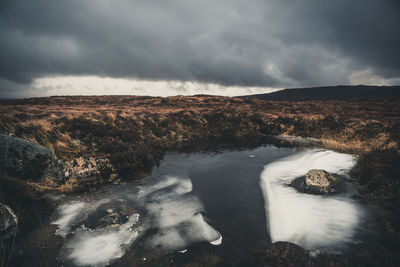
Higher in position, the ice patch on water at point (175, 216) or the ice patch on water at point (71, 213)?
the ice patch on water at point (71, 213)

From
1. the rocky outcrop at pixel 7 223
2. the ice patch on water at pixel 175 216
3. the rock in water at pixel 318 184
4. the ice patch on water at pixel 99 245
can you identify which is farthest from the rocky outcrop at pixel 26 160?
the rock in water at pixel 318 184

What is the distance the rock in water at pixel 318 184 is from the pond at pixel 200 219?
282 millimetres

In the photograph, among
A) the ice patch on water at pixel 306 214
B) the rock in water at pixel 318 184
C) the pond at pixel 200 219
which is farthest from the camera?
the rock in water at pixel 318 184

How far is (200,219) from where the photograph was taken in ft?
18.9

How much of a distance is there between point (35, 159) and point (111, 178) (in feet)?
9.57

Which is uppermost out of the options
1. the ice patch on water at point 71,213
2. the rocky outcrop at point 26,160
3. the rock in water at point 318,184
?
the rocky outcrop at point 26,160

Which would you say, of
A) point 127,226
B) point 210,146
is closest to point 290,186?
point 127,226

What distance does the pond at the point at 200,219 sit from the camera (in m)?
4.42

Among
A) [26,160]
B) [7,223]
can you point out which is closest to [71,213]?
[7,223]

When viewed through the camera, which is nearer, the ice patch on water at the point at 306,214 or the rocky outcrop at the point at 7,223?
the rocky outcrop at the point at 7,223

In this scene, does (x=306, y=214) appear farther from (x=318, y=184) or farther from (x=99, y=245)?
(x=99, y=245)

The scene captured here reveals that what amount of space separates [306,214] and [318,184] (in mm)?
1843

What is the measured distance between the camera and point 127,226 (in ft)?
17.6

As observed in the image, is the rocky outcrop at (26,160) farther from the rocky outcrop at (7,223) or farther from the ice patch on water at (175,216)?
the ice patch on water at (175,216)
